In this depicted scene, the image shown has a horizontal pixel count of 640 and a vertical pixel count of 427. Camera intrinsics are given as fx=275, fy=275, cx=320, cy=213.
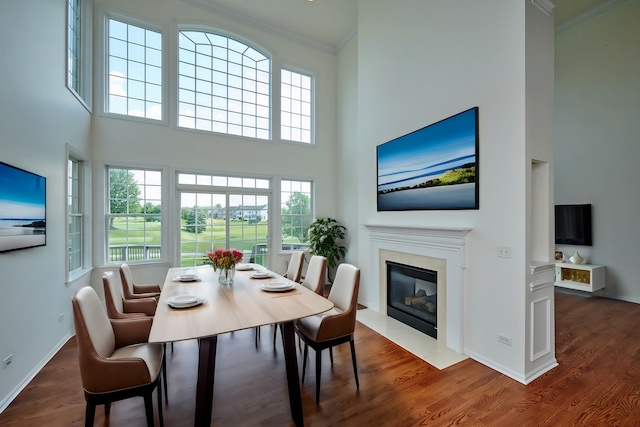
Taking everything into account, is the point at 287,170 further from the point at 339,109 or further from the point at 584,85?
the point at 584,85

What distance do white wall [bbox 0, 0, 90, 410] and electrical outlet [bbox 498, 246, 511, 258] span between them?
4.13 metres

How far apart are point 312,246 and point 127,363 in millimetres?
4095

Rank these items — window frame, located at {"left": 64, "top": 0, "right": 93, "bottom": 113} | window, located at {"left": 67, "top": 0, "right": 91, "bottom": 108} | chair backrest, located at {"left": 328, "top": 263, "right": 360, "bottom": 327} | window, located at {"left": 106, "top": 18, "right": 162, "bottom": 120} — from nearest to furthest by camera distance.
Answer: chair backrest, located at {"left": 328, "top": 263, "right": 360, "bottom": 327} < window, located at {"left": 67, "top": 0, "right": 91, "bottom": 108} < window frame, located at {"left": 64, "top": 0, "right": 93, "bottom": 113} < window, located at {"left": 106, "top": 18, "right": 162, "bottom": 120}

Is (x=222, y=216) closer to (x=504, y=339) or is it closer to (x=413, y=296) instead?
(x=413, y=296)

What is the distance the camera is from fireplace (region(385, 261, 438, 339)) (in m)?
3.30

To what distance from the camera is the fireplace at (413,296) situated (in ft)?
10.8

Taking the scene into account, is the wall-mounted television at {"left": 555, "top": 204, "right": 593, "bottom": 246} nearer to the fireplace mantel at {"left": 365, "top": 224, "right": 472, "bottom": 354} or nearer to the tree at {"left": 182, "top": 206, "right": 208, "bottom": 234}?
the fireplace mantel at {"left": 365, "top": 224, "right": 472, "bottom": 354}

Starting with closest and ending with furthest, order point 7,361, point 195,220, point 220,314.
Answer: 1. point 220,314
2. point 7,361
3. point 195,220

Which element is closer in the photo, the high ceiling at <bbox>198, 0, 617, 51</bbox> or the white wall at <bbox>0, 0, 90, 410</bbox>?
the white wall at <bbox>0, 0, 90, 410</bbox>

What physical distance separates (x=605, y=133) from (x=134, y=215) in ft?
26.8

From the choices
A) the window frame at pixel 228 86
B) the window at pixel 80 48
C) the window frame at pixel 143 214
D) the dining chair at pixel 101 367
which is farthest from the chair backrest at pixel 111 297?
the window frame at pixel 228 86

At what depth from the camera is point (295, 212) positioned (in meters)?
5.89

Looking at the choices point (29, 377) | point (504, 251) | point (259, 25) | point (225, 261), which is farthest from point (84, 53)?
point (504, 251)

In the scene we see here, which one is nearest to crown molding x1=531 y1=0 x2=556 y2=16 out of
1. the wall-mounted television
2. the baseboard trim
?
the wall-mounted television
